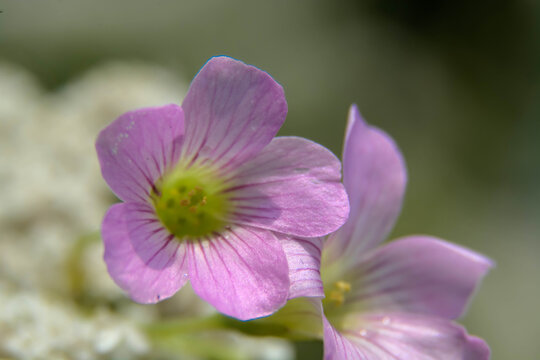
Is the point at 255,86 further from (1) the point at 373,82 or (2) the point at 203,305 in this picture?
(1) the point at 373,82

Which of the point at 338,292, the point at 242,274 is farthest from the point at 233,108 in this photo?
the point at 338,292

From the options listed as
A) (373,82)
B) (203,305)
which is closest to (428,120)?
(373,82)

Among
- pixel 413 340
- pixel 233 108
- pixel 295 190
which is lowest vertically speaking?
pixel 413 340

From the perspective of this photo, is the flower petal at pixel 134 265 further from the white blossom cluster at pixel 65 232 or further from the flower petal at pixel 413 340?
the white blossom cluster at pixel 65 232

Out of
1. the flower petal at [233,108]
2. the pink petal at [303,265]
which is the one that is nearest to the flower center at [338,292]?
the pink petal at [303,265]

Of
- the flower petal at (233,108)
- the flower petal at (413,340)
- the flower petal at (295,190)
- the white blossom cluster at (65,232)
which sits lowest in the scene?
the white blossom cluster at (65,232)

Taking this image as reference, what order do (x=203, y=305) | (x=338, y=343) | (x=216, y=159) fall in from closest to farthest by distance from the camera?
(x=338, y=343) < (x=216, y=159) < (x=203, y=305)

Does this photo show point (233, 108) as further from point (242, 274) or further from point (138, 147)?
point (242, 274)
